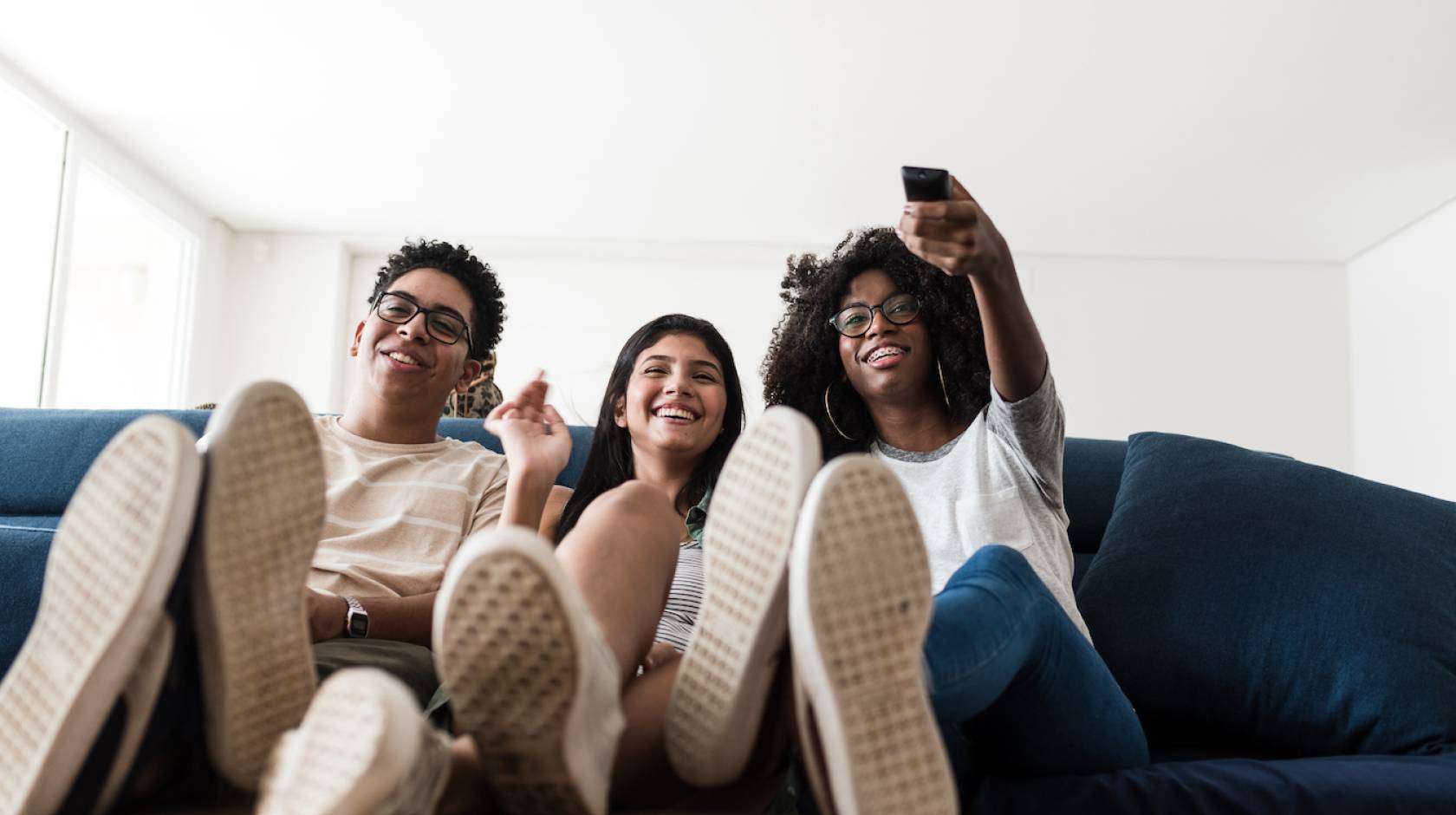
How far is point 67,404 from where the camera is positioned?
5801mm

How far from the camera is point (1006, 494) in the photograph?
1.51 metres

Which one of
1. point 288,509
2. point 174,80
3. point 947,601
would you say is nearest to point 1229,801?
point 947,601

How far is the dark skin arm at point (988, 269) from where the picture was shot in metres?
1.31

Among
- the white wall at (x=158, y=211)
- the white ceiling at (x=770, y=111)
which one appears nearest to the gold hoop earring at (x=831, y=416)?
the white ceiling at (x=770, y=111)

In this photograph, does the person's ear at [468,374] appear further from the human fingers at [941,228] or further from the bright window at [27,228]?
the bright window at [27,228]

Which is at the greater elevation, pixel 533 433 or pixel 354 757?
pixel 533 433

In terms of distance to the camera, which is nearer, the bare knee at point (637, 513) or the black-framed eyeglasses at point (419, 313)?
the bare knee at point (637, 513)

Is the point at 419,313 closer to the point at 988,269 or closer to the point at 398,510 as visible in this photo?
the point at 398,510

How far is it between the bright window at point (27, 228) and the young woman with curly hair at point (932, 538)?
4848 millimetres

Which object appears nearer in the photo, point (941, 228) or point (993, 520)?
point (941, 228)

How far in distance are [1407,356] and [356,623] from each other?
754cm


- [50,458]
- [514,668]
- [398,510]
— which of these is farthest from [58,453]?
[514,668]

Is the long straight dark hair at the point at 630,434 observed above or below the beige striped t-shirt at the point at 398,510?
above

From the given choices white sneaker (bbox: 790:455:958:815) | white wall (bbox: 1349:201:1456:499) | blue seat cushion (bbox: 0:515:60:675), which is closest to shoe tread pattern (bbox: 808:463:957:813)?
white sneaker (bbox: 790:455:958:815)
